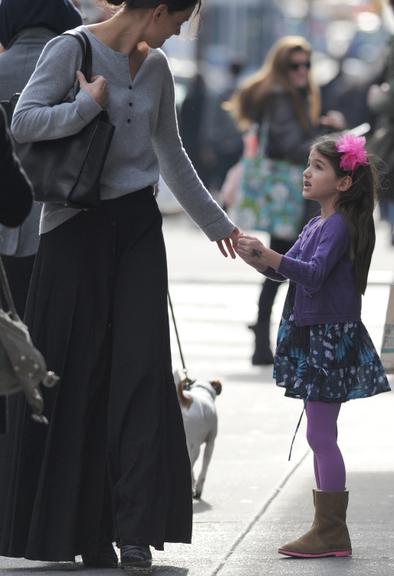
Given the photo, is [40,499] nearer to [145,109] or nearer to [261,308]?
[145,109]

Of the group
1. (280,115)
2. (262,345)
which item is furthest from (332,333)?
(280,115)

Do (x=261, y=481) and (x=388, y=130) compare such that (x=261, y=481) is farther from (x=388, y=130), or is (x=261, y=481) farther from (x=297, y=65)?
(x=297, y=65)

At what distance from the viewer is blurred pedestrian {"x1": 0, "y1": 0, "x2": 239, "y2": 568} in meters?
5.47

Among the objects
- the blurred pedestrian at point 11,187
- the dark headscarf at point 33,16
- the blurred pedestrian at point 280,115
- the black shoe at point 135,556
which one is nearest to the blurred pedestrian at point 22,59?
the dark headscarf at point 33,16

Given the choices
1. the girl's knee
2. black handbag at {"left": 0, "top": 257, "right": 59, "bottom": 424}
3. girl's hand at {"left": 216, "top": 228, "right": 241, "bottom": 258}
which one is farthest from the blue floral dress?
black handbag at {"left": 0, "top": 257, "right": 59, "bottom": 424}

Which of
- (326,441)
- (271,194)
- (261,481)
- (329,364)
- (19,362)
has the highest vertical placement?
(19,362)

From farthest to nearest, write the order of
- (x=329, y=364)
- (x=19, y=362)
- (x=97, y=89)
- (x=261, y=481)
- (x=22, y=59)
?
(x=261, y=481)
(x=22, y=59)
(x=329, y=364)
(x=97, y=89)
(x=19, y=362)

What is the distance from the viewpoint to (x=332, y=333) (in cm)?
577

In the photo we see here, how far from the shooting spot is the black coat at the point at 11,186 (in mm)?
4566

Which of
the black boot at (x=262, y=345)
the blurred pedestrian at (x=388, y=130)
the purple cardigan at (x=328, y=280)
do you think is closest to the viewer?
the purple cardigan at (x=328, y=280)

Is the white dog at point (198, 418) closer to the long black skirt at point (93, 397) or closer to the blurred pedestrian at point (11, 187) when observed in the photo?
the long black skirt at point (93, 397)

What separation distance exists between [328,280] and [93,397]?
0.84 m

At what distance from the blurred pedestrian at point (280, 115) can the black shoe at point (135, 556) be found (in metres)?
5.18

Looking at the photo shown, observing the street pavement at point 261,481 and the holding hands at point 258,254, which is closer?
the holding hands at point 258,254
